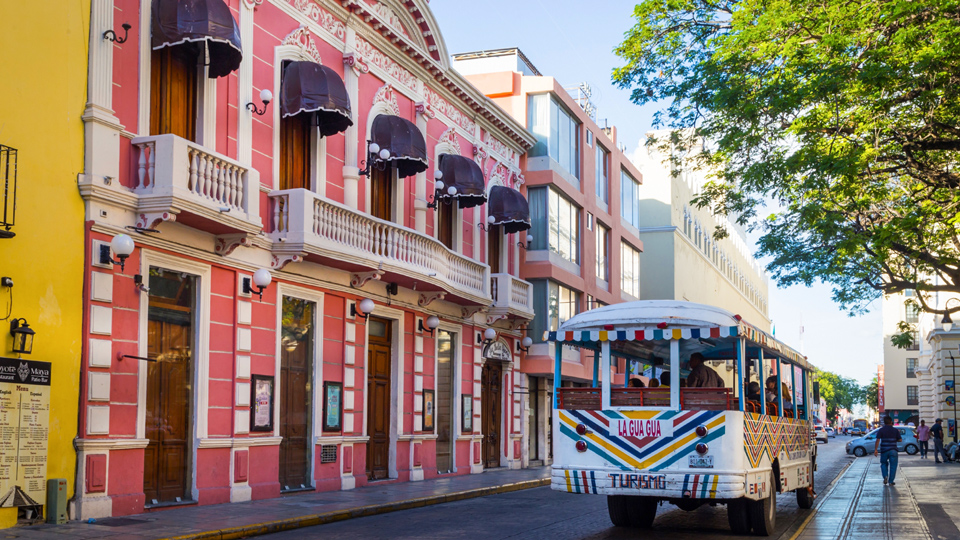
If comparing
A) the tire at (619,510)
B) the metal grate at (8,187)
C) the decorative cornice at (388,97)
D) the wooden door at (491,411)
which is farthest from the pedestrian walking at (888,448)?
the metal grate at (8,187)

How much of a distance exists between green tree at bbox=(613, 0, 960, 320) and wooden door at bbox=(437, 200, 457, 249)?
21.9 feet

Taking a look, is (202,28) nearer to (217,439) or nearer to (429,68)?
(217,439)

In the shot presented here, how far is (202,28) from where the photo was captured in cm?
1485

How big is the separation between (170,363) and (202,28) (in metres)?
5.20

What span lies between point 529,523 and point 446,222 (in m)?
12.7

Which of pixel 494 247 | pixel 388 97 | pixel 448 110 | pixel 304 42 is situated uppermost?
pixel 448 110

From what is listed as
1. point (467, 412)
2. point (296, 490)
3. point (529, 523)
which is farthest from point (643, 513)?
point (467, 412)

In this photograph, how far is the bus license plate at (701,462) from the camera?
11664 mm

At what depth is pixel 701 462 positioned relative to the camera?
11.7 meters

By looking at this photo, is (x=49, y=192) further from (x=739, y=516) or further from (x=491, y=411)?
(x=491, y=411)

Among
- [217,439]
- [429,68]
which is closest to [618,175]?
[429,68]

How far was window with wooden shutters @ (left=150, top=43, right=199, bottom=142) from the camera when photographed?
50.5ft

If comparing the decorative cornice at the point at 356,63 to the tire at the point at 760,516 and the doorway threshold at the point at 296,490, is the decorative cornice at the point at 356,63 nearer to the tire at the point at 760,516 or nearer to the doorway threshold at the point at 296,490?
the doorway threshold at the point at 296,490

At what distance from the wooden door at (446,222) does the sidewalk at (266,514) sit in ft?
21.8
